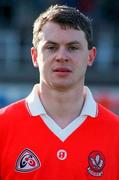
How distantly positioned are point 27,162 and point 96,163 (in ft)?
1.14

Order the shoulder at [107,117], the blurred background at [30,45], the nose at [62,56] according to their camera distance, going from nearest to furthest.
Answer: the nose at [62,56]
the shoulder at [107,117]
the blurred background at [30,45]

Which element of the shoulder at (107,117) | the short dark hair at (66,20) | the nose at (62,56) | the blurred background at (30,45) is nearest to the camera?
the nose at (62,56)

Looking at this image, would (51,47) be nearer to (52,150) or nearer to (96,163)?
(52,150)

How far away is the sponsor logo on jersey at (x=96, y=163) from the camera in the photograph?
3928 mm

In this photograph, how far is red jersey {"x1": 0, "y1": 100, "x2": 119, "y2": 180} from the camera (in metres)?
3.88

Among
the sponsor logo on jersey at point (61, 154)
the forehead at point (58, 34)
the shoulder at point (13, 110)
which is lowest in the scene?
the sponsor logo on jersey at point (61, 154)

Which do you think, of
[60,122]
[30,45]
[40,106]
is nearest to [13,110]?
[40,106]

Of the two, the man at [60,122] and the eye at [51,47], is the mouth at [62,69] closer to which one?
the man at [60,122]

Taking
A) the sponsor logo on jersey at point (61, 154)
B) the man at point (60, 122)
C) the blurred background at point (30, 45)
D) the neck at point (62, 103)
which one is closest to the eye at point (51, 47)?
the man at point (60, 122)

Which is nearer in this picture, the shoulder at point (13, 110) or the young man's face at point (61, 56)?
the young man's face at point (61, 56)

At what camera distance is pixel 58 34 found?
3920 mm

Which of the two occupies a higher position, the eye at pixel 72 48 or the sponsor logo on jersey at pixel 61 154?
the eye at pixel 72 48

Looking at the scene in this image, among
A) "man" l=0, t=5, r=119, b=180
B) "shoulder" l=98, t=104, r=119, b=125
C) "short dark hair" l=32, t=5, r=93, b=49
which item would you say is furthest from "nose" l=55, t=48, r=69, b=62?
"shoulder" l=98, t=104, r=119, b=125

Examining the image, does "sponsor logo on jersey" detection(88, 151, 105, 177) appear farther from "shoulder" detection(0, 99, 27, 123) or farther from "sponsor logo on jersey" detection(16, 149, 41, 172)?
"shoulder" detection(0, 99, 27, 123)
